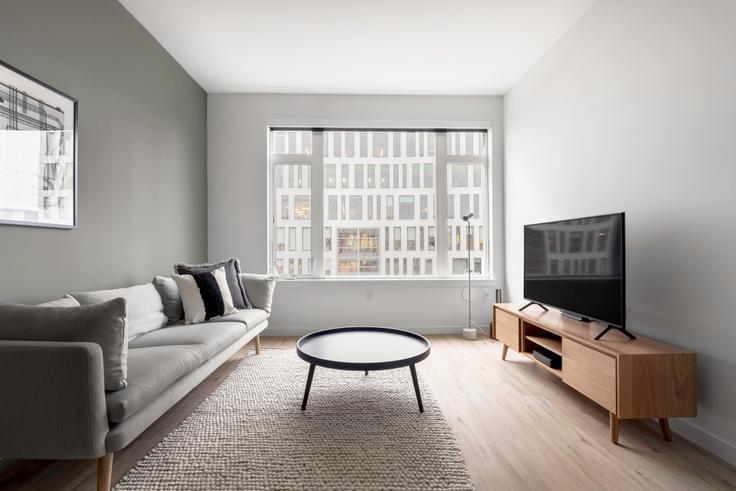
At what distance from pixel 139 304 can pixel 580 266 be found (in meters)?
2.96

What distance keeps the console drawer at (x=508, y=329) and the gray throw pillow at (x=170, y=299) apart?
2.66 meters

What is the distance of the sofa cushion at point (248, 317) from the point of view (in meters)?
2.78

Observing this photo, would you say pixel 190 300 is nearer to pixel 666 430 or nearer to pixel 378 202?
pixel 378 202

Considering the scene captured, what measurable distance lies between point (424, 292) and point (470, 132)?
202cm

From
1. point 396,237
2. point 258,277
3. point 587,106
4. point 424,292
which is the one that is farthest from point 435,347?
point 587,106

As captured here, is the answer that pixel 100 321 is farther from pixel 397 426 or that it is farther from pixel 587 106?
pixel 587 106

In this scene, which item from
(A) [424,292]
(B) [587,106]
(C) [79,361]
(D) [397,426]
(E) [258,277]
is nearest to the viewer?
(C) [79,361]

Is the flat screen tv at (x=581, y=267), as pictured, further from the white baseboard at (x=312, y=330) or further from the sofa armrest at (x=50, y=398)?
the sofa armrest at (x=50, y=398)

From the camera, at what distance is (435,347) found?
3.56 m

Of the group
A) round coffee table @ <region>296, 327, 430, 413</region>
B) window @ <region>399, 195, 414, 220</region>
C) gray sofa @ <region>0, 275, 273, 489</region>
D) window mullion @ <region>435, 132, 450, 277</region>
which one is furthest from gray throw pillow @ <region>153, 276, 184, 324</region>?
window mullion @ <region>435, 132, 450, 277</region>

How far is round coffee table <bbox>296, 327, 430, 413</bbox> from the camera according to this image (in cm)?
201

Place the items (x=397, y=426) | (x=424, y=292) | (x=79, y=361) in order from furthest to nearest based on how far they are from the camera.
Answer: (x=424, y=292)
(x=397, y=426)
(x=79, y=361)

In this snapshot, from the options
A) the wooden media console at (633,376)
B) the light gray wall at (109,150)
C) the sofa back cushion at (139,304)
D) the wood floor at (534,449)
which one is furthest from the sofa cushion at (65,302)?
the wooden media console at (633,376)

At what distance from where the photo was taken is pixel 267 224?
13.5 ft
